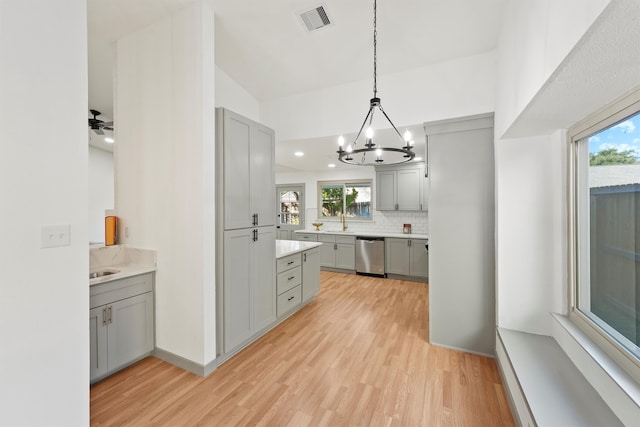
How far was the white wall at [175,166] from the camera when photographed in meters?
2.20

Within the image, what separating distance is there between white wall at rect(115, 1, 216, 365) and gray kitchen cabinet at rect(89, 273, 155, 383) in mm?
104

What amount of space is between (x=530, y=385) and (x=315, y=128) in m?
3.10

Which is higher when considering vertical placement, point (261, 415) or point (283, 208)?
point (283, 208)

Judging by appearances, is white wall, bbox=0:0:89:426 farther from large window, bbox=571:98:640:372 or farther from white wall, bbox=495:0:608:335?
large window, bbox=571:98:640:372

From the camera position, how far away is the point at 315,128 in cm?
343

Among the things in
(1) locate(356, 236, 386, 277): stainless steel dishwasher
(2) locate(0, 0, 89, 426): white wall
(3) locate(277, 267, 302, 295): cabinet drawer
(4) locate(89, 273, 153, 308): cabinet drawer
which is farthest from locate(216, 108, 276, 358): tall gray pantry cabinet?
(1) locate(356, 236, 386, 277): stainless steel dishwasher

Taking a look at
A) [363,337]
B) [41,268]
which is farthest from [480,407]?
[41,268]

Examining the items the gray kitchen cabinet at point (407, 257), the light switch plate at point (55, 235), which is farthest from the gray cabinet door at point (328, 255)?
the light switch plate at point (55, 235)

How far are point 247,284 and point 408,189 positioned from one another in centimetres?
398

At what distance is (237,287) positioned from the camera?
101 inches

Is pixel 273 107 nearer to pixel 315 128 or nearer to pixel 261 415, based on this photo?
pixel 315 128

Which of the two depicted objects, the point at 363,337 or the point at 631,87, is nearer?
the point at 631,87

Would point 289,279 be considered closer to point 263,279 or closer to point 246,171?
point 263,279

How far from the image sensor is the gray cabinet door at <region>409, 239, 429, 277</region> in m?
4.98
